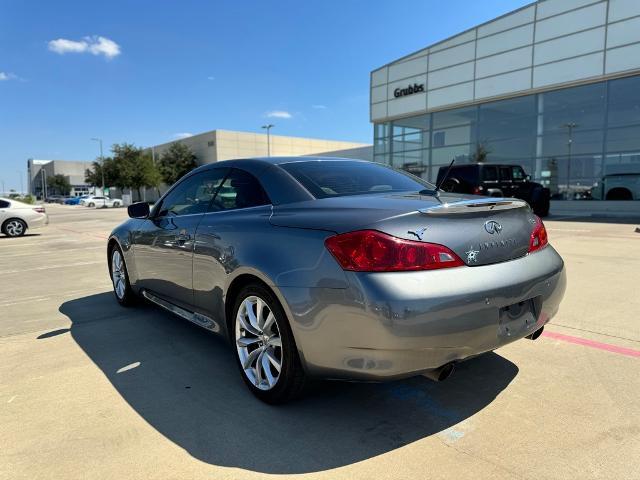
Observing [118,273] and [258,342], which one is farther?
[118,273]

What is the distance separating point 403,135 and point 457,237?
28.3 m

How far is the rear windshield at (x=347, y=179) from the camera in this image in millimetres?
3143

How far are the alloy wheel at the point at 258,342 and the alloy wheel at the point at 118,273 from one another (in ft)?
8.75

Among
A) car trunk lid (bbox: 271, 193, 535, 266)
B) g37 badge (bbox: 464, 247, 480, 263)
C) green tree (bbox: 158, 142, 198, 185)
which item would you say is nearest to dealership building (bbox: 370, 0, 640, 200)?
car trunk lid (bbox: 271, 193, 535, 266)

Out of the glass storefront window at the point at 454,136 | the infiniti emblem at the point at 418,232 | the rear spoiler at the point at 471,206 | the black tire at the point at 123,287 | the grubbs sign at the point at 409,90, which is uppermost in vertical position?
the grubbs sign at the point at 409,90

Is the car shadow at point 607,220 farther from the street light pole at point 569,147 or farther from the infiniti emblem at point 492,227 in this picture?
the infiniti emblem at point 492,227

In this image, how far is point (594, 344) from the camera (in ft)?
12.4

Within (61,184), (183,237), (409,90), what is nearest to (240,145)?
(409,90)

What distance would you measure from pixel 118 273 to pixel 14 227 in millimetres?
13261

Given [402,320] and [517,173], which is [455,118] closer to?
[517,173]

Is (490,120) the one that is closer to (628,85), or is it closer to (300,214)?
(628,85)

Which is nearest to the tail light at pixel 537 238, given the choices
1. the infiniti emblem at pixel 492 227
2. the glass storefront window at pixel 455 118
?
the infiniti emblem at pixel 492 227

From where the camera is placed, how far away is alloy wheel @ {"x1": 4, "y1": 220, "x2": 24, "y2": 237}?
15637 millimetres

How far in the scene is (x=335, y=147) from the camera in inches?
2921
